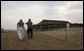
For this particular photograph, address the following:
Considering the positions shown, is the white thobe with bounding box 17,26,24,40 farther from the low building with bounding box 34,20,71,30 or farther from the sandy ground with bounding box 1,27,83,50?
the low building with bounding box 34,20,71,30

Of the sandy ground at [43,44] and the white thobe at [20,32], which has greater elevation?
the white thobe at [20,32]

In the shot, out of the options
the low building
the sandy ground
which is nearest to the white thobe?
the sandy ground

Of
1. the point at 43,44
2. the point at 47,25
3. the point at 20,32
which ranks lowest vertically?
the point at 43,44

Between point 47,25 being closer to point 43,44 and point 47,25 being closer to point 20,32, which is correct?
point 20,32

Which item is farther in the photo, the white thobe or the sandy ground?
the white thobe

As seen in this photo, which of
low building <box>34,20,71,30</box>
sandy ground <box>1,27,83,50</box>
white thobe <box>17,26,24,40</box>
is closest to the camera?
sandy ground <box>1,27,83,50</box>

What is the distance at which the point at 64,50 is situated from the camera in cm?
1140

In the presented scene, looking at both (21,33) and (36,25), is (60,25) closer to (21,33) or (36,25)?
(36,25)

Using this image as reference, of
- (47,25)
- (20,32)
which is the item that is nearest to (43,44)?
(20,32)

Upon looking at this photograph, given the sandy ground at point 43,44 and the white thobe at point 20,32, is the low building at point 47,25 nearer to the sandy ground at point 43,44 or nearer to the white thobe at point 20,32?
the sandy ground at point 43,44

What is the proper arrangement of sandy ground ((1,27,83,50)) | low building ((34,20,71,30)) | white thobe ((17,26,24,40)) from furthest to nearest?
low building ((34,20,71,30)) < white thobe ((17,26,24,40)) < sandy ground ((1,27,83,50))

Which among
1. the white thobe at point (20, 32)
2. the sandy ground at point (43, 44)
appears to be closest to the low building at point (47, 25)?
the sandy ground at point (43, 44)

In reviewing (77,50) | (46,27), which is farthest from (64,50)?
(46,27)

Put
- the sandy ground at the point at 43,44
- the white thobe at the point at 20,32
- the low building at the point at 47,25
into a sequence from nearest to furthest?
the sandy ground at the point at 43,44 → the white thobe at the point at 20,32 → the low building at the point at 47,25
